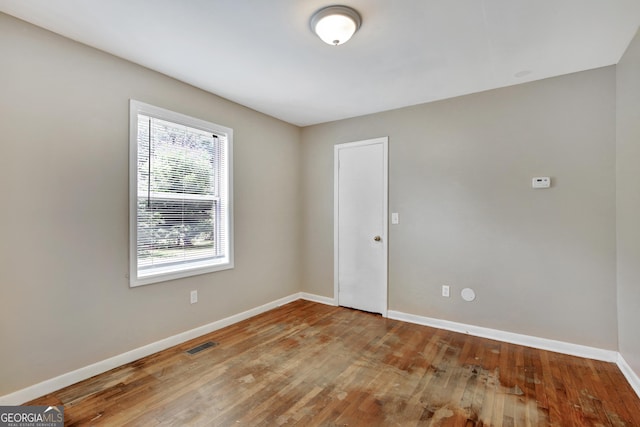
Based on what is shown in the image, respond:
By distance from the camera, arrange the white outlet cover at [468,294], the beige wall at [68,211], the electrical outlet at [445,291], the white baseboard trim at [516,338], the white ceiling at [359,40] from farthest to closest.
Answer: the electrical outlet at [445,291] → the white outlet cover at [468,294] → the white baseboard trim at [516,338] → the beige wall at [68,211] → the white ceiling at [359,40]

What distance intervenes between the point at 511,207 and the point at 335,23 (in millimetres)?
2380

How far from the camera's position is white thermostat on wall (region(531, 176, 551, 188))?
108 inches

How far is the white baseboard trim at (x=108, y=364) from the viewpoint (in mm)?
1958

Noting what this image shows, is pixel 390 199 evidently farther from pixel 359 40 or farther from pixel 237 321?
pixel 237 321

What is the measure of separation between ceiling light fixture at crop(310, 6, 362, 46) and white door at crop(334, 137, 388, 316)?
5.98 ft

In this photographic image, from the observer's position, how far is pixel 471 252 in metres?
3.13

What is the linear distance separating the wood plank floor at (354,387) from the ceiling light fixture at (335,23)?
8.16ft

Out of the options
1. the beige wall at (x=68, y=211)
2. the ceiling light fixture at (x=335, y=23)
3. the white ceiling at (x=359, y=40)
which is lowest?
the beige wall at (x=68, y=211)

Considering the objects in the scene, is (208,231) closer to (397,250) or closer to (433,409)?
(397,250)

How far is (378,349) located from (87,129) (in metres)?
3.09

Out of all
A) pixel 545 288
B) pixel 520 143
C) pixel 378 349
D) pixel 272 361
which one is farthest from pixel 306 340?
pixel 520 143

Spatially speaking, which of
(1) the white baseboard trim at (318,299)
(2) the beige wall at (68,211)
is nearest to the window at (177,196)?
(2) the beige wall at (68,211)

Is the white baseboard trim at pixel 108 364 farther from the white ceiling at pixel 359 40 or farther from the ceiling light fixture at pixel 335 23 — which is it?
the ceiling light fixture at pixel 335 23

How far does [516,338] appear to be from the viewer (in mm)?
2887
